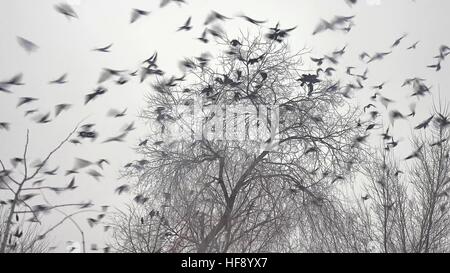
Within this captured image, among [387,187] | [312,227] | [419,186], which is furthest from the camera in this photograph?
[419,186]

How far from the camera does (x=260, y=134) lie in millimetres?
7746

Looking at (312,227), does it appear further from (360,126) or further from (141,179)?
(141,179)

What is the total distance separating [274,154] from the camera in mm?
7711

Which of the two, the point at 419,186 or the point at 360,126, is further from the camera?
the point at 419,186
